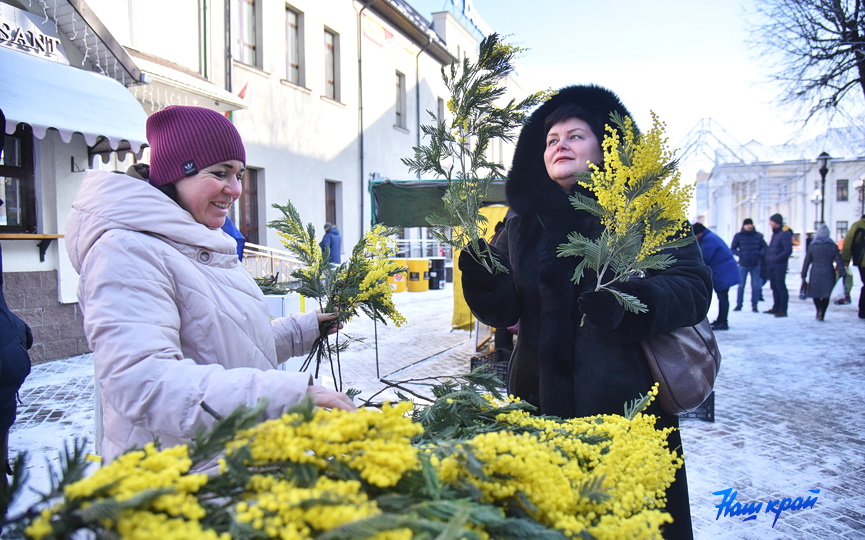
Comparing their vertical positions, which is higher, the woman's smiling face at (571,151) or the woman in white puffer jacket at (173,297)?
the woman's smiling face at (571,151)

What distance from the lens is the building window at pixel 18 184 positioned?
673 centimetres

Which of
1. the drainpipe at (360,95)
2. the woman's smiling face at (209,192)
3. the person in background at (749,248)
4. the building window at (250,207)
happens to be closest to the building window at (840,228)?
the person in background at (749,248)

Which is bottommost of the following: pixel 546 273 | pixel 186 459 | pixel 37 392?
pixel 37 392

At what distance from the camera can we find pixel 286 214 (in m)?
2.15

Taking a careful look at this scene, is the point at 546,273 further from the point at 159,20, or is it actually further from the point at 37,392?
the point at 159,20

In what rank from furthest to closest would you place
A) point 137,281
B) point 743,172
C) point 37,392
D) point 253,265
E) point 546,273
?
point 743,172, point 253,265, point 37,392, point 546,273, point 137,281

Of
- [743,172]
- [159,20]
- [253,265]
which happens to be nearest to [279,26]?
[159,20]

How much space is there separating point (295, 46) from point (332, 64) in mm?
1833

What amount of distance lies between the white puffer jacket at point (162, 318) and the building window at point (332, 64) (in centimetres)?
1517

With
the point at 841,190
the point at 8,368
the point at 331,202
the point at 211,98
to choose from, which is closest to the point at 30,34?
the point at 211,98

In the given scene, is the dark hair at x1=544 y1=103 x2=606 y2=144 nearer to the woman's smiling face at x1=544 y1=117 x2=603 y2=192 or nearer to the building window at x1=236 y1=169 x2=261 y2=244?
the woman's smiling face at x1=544 y1=117 x2=603 y2=192

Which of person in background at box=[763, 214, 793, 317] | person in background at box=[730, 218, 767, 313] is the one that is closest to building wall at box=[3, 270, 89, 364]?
person in background at box=[730, 218, 767, 313]

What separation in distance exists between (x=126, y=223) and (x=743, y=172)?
36.2m

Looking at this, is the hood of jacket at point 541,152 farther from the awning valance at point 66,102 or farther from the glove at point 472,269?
the awning valance at point 66,102
